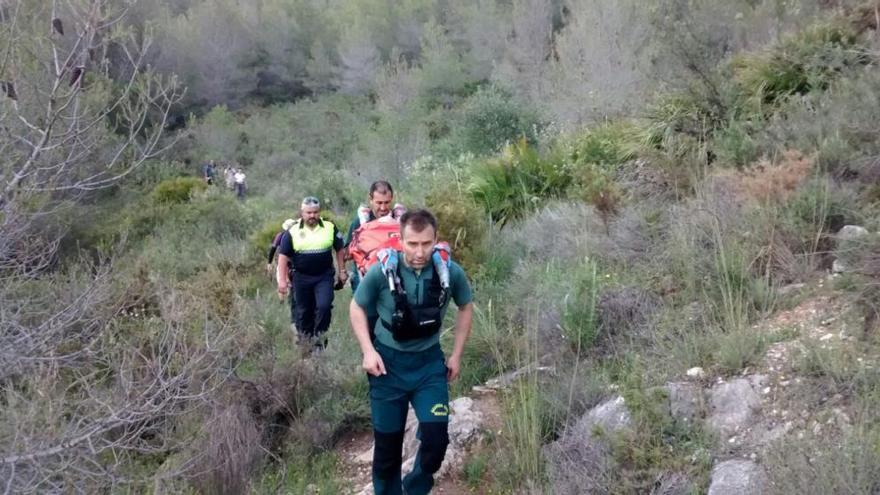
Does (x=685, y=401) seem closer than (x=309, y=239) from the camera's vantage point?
Yes

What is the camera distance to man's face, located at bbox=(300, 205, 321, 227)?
7184mm

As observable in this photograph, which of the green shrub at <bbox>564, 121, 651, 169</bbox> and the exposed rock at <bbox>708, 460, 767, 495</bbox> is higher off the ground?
the green shrub at <bbox>564, 121, 651, 169</bbox>

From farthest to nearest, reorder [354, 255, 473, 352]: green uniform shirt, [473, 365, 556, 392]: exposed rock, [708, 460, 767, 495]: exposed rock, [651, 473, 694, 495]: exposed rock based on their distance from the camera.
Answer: [473, 365, 556, 392]: exposed rock < [354, 255, 473, 352]: green uniform shirt < [651, 473, 694, 495]: exposed rock < [708, 460, 767, 495]: exposed rock

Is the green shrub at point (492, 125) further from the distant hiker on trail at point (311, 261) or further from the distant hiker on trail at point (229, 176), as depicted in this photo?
the distant hiker on trail at point (229, 176)

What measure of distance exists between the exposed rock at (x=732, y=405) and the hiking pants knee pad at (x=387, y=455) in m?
1.70

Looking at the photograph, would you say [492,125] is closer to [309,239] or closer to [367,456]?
[309,239]

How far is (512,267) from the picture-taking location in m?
8.29

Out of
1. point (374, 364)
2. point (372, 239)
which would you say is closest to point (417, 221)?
point (374, 364)

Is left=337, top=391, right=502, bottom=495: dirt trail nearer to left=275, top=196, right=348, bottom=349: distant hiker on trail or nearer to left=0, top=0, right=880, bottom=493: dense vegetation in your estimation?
left=0, top=0, right=880, bottom=493: dense vegetation

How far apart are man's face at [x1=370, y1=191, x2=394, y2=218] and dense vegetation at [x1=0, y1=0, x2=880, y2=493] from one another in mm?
1168

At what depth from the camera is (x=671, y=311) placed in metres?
5.59

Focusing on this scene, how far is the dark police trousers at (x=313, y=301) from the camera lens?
7.20m

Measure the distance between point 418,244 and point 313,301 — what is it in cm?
350

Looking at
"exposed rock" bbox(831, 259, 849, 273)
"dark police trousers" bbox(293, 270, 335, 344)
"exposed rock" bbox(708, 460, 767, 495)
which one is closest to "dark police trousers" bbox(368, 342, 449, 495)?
"exposed rock" bbox(708, 460, 767, 495)
